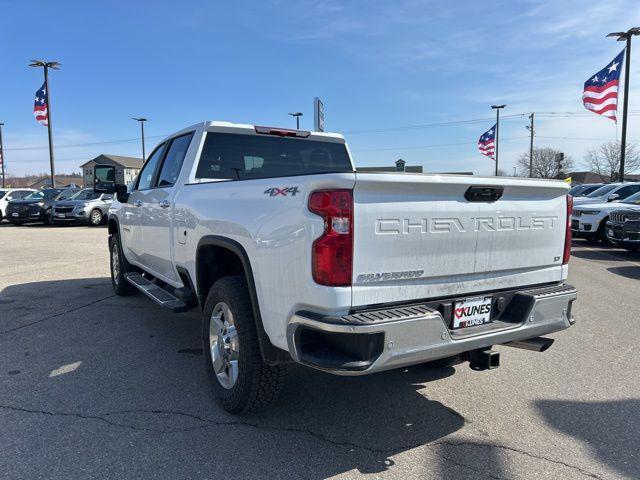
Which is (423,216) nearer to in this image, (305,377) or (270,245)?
(270,245)

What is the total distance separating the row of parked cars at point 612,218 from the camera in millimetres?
11109

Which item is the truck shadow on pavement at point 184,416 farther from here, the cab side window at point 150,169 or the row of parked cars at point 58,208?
the row of parked cars at point 58,208

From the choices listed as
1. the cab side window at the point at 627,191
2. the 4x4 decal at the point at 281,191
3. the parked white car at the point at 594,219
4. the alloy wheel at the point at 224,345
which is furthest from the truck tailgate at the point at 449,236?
the cab side window at the point at 627,191

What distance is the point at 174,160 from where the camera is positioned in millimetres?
5074

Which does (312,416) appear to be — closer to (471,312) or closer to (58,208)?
(471,312)

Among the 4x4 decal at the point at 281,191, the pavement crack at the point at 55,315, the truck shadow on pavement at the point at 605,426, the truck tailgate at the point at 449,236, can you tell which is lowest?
the truck shadow on pavement at the point at 605,426

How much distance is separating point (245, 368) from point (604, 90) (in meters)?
20.9

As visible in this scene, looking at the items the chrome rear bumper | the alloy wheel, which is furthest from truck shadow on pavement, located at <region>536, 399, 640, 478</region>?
the alloy wheel

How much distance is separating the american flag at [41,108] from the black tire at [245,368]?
2657 centimetres

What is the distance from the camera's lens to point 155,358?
4.54m

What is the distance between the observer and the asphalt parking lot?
2.81 meters

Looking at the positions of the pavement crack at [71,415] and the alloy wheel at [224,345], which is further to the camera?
the alloy wheel at [224,345]

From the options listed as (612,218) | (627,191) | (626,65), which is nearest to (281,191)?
(612,218)

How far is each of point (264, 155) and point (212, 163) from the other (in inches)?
21.3
